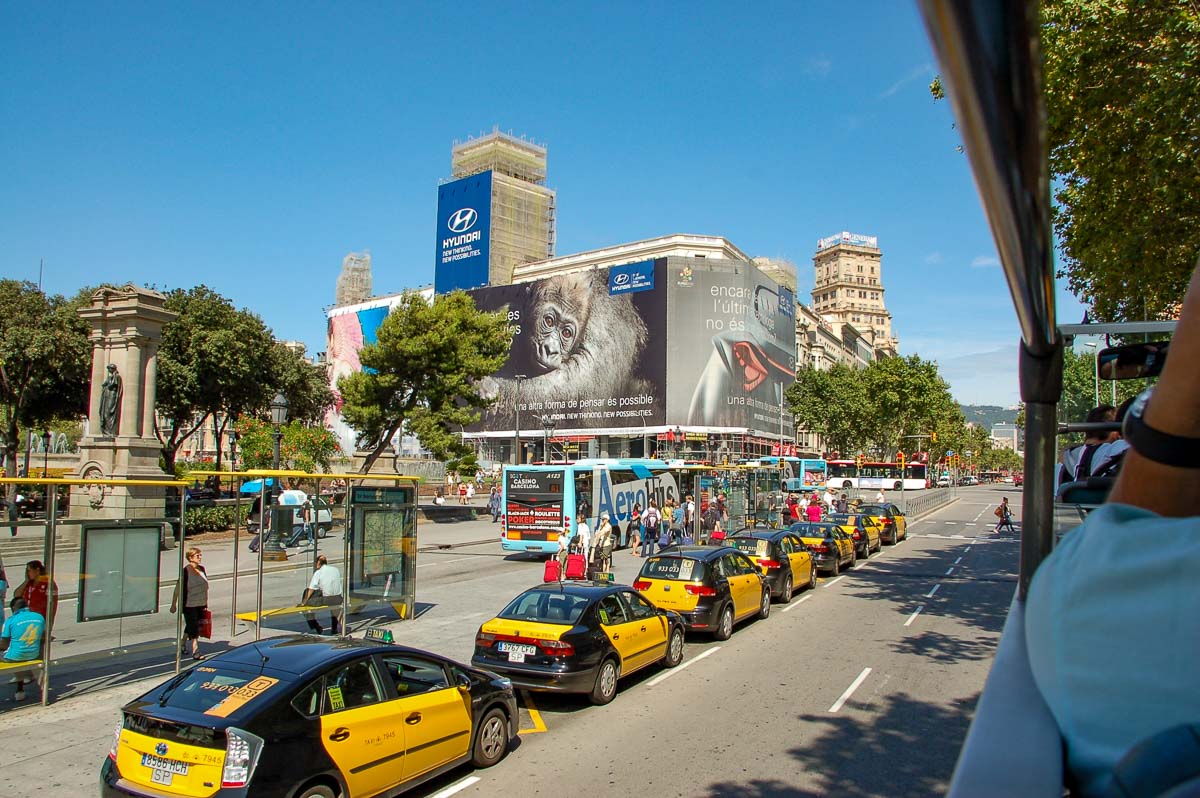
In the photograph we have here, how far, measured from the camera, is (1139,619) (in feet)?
3.38

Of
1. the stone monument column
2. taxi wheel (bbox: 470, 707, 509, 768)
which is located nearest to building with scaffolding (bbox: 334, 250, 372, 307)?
the stone monument column

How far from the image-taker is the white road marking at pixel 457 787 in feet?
25.0

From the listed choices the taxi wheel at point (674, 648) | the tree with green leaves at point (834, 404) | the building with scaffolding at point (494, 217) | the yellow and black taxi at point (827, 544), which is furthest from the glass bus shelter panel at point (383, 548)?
the building with scaffolding at point (494, 217)

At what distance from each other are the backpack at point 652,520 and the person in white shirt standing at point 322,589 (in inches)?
614

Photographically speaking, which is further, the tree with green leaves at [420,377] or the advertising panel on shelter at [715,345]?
the advertising panel on shelter at [715,345]

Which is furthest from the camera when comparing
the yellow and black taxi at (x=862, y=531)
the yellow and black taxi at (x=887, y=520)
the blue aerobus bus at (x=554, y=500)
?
the yellow and black taxi at (x=887, y=520)

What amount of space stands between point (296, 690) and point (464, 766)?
2546mm

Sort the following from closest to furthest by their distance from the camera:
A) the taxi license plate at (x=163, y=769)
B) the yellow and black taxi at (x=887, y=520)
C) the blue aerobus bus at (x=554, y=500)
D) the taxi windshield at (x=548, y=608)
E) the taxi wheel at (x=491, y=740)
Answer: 1. the taxi license plate at (x=163, y=769)
2. the taxi wheel at (x=491, y=740)
3. the taxi windshield at (x=548, y=608)
4. the blue aerobus bus at (x=554, y=500)
5. the yellow and black taxi at (x=887, y=520)

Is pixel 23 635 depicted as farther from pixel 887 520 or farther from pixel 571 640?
pixel 887 520

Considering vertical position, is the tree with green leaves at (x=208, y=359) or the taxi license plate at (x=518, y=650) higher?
the tree with green leaves at (x=208, y=359)

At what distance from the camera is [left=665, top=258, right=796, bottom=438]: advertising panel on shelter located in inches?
2830

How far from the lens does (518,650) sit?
10.3m

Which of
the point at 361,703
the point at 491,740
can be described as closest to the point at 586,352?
the point at 491,740

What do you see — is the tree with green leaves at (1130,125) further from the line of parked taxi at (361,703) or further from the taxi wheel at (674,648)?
the line of parked taxi at (361,703)
